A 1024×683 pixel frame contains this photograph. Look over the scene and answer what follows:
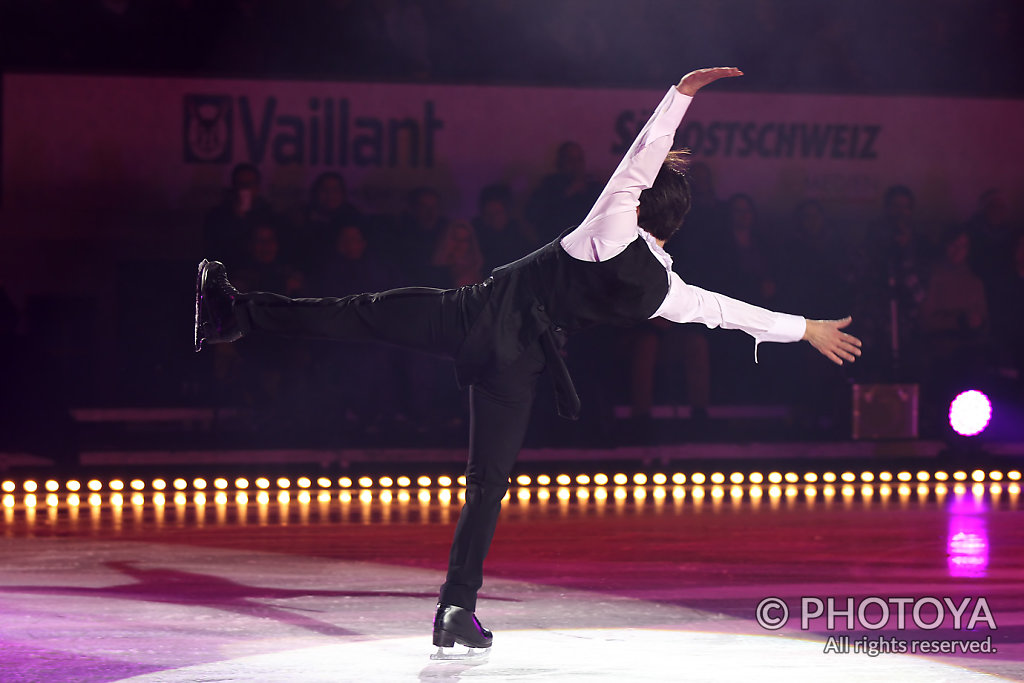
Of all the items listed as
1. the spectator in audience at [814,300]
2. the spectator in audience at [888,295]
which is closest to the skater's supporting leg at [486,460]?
the spectator in audience at [814,300]

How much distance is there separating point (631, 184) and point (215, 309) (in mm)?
1249

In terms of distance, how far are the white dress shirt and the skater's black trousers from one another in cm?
32

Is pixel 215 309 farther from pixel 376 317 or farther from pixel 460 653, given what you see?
pixel 460 653

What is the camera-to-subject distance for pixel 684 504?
6.18m

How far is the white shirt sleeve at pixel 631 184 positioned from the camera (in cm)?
323

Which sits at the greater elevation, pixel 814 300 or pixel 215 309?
pixel 814 300

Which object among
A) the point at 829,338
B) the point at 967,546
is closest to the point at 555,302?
the point at 829,338

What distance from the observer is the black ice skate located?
340 centimetres

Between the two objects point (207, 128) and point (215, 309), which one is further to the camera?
point (207, 128)

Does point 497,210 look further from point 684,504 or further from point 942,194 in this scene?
point 942,194

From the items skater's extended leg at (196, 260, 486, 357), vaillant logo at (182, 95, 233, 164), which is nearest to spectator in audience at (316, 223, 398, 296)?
vaillant logo at (182, 95, 233, 164)

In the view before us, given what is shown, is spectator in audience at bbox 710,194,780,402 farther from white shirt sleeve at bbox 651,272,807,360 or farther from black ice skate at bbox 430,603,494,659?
black ice skate at bbox 430,603,494,659

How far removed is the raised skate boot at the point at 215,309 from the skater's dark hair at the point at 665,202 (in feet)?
3.63

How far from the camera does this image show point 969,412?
7301 millimetres
